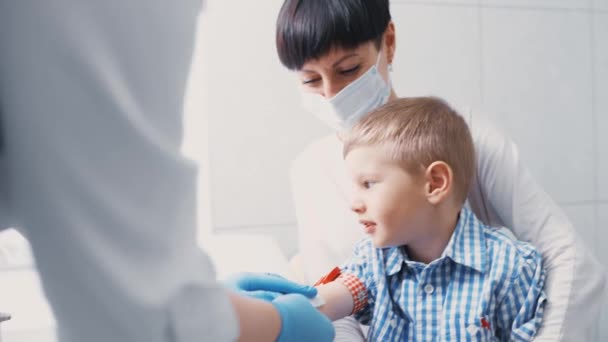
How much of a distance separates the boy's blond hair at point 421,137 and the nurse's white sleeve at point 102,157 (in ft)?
2.18

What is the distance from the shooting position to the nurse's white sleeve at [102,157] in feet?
1.29

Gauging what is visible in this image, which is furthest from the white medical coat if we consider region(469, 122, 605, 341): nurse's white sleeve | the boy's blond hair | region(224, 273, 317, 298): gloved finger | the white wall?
the white wall

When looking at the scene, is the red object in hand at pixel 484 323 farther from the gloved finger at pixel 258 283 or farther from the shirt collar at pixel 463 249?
the gloved finger at pixel 258 283

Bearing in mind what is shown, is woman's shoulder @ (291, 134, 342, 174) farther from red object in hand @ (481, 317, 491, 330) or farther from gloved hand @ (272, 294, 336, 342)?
gloved hand @ (272, 294, 336, 342)

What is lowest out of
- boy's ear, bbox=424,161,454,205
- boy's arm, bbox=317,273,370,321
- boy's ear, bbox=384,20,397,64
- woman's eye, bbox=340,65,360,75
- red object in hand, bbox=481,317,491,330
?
red object in hand, bbox=481,317,491,330

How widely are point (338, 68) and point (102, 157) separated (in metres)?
0.91

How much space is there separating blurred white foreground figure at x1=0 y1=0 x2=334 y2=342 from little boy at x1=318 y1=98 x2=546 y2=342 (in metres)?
0.64

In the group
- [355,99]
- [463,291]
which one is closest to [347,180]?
[355,99]

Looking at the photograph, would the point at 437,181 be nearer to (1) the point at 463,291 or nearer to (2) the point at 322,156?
(1) the point at 463,291

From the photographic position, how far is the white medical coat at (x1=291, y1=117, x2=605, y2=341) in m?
1.08

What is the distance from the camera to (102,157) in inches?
16.2

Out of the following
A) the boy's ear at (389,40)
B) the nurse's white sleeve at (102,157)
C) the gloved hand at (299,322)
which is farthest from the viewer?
the boy's ear at (389,40)

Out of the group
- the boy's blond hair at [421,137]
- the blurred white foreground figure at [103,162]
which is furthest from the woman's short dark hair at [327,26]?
the blurred white foreground figure at [103,162]

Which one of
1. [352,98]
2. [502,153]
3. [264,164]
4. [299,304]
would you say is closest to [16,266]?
[264,164]
